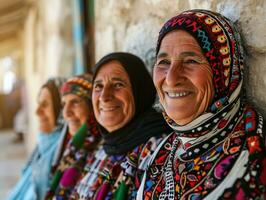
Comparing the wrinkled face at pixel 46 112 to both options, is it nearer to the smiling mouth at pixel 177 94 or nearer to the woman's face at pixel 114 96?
the woman's face at pixel 114 96

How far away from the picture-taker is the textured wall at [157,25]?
1549 mm

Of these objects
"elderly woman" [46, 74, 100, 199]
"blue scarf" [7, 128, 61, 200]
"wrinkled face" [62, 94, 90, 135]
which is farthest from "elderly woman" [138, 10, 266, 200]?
"blue scarf" [7, 128, 61, 200]

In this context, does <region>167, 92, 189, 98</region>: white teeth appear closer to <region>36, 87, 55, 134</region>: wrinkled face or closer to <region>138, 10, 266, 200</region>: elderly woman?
<region>138, 10, 266, 200</region>: elderly woman

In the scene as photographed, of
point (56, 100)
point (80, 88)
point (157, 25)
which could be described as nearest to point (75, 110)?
point (80, 88)

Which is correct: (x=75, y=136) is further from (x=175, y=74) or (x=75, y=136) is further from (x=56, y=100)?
(x=175, y=74)

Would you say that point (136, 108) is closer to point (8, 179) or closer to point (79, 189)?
point (79, 189)

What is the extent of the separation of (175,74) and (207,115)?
0.17m

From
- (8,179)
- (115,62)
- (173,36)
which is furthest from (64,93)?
(8,179)

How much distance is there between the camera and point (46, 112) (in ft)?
10.2

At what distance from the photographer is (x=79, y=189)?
7.56 ft

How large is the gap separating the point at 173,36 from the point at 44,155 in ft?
5.66

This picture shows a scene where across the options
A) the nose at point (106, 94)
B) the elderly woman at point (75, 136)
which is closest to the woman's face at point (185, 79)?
the nose at point (106, 94)

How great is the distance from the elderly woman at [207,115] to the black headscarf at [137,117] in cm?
39

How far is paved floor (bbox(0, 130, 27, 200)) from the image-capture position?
6.34 m
